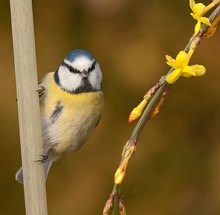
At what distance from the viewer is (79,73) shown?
5.54ft

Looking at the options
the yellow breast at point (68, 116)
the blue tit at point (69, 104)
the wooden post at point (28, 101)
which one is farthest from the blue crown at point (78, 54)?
the wooden post at point (28, 101)

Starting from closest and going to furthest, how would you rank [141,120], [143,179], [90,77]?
1. [141,120]
2. [90,77]
3. [143,179]

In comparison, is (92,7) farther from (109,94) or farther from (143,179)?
(143,179)

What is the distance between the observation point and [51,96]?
1727 mm

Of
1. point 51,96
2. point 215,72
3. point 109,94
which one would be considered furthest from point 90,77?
point 215,72

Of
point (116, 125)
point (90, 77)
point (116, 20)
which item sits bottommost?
point (116, 125)

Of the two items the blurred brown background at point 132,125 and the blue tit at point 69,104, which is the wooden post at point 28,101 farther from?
the blurred brown background at point 132,125

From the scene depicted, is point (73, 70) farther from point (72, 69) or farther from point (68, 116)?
point (68, 116)

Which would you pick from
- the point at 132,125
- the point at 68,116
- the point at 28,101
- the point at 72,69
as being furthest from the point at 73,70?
the point at 132,125

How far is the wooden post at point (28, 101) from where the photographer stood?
116 cm

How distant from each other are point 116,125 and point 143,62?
22cm

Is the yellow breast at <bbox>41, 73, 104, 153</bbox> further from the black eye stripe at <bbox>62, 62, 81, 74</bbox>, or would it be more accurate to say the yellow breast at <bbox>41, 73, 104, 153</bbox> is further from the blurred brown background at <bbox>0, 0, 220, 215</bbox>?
the blurred brown background at <bbox>0, 0, 220, 215</bbox>

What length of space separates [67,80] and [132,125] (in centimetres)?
62

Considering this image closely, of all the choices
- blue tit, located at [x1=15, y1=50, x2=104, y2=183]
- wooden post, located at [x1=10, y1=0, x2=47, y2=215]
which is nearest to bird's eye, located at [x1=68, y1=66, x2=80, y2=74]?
blue tit, located at [x1=15, y1=50, x2=104, y2=183]
